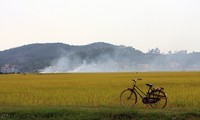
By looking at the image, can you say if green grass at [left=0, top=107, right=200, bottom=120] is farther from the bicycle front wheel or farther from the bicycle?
the bicycle front wheel

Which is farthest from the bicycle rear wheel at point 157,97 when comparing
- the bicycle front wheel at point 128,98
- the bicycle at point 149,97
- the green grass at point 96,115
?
the green grass at point 96,115

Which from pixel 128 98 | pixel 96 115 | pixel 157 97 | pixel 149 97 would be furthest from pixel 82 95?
pixel 96 115

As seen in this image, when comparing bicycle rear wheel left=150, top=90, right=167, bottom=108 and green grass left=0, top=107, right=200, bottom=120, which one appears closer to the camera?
green grass left=0, top=107, right=200, bottom=120

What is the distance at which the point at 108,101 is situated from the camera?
2014 centimetres

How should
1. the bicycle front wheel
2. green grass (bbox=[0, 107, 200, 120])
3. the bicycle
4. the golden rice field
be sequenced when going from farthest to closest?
the golden rice field → the bicycle front wheel → the bicycle → green grass (bbox=[0, 107, 200, 120])

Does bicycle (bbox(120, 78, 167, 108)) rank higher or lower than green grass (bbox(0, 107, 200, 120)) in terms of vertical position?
higher

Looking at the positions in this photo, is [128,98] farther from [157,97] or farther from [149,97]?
[157,97]

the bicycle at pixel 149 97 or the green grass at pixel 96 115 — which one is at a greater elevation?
the bicycle at pixel 149 97

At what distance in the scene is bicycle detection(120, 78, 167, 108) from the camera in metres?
16.5

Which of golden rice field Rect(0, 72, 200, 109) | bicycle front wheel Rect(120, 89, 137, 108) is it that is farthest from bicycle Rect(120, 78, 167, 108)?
golden rice field Rect(0, 72, 200, 109)

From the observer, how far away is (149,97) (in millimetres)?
16469

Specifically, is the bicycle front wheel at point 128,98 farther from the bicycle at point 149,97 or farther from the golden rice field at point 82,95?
the golden rice field at point 82,95

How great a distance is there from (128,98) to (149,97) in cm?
95

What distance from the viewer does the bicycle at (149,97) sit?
648 inches
